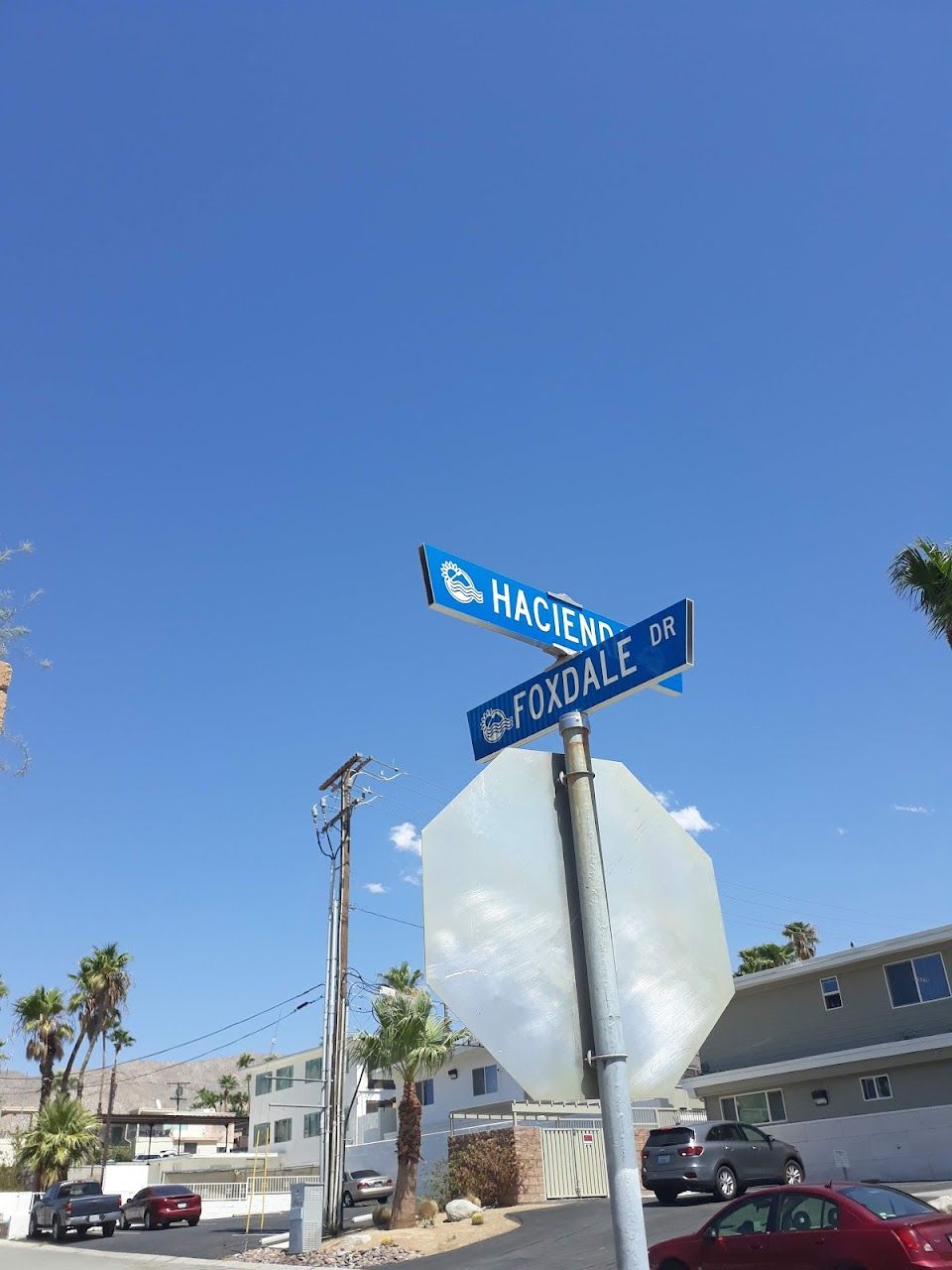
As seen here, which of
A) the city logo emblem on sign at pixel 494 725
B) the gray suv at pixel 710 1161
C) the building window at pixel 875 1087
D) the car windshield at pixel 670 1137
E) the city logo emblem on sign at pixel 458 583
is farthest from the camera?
the building window at pixel 875 1087

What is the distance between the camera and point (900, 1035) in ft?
81.5

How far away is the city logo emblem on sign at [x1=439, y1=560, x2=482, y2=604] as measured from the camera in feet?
12.9

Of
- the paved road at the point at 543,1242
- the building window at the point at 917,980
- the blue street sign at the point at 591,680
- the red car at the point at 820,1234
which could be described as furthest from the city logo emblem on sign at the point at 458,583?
the building window at the point at 917,980

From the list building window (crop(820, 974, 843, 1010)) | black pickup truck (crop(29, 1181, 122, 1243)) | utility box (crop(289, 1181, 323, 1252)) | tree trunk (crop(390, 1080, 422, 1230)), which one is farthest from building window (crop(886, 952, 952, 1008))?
black pickup truck (crop(29, 1181, 122, 1243))

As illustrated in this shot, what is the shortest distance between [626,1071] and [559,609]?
1.88 m

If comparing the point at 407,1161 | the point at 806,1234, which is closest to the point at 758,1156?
the point at 407,1161

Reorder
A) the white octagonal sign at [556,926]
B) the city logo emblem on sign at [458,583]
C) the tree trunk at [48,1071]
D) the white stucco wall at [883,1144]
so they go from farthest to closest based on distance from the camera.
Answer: the tree trunk at [48,1071] → the white stucco wall at [883,1144] → the city logo emblem on sign at [458,583] → the white octagonal sign at [556,926]

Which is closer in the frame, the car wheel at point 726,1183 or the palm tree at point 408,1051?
the car wheel at point 726,1183

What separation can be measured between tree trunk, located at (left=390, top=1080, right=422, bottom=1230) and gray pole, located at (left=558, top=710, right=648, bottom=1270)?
74.7 feet

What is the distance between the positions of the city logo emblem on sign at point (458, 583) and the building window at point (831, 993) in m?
26.6

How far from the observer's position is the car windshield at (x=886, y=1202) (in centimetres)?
960

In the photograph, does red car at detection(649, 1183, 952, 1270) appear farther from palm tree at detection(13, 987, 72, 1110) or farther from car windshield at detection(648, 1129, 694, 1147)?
palm tree at detection(13, 987, 72, 1110)

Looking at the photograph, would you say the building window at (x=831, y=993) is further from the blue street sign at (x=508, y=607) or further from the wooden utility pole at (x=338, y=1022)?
the blue street sign at (x=508, y=607)

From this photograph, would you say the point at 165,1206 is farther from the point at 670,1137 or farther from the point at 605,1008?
the point at 605,1008
